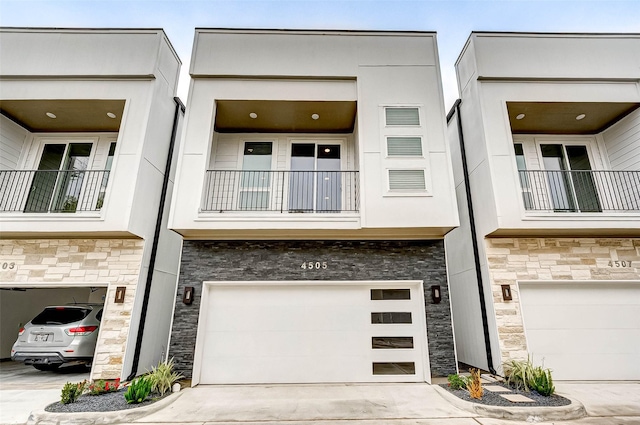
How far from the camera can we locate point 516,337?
5.66 meters

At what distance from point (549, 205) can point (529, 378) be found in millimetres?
3969

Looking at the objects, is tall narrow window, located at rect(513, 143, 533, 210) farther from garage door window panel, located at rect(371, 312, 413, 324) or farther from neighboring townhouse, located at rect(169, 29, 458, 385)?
garage door window panel, located at rect(371, 312, 413, 324)

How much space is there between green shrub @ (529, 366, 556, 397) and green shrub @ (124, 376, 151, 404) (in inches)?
234

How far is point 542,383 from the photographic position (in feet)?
15.1

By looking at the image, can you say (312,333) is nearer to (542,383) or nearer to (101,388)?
(101,388)

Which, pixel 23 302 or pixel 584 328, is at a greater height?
pixel 23 302

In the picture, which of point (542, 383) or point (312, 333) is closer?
point (542, 383)

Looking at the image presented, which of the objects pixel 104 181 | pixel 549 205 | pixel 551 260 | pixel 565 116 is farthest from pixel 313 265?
pixel 565 116

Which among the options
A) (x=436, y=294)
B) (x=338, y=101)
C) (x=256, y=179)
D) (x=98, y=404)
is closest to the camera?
(x=98, y=404)

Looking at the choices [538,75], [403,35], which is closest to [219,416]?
[403,35]

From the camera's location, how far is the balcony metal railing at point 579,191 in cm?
675

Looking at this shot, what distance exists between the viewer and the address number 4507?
241 inches

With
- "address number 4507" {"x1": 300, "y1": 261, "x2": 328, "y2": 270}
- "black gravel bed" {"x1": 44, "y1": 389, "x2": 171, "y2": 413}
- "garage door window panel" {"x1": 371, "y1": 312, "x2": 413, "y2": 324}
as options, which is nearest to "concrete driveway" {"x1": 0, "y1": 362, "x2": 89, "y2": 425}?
"black gravel bed" {"x1": 44, "y1": 389, "x2": 171, "y2": 413}

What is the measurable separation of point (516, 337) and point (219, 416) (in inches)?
213
